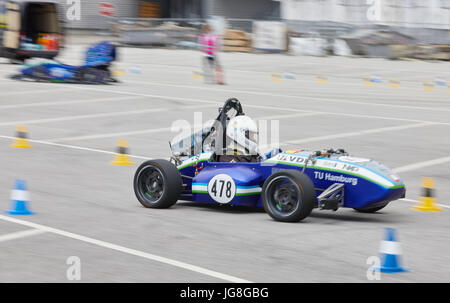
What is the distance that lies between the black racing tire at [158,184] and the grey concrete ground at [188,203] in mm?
185

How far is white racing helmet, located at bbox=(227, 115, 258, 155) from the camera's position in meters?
10.9

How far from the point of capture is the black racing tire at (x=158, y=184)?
1077cm

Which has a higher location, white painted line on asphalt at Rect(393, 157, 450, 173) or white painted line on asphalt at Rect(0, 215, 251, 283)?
white painted line on asphalt at Rect(393, 157, 450, 173)

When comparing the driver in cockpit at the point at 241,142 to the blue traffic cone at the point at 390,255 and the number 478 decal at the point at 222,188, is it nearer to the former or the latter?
the number 478 decal at the point at 222,188

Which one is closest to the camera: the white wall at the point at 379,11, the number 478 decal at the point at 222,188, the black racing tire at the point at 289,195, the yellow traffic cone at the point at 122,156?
the black racing tire at the point at 289,195

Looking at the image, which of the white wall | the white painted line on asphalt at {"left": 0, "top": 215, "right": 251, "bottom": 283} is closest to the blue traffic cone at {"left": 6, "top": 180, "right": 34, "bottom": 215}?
the white painted line on asphalt at {"left": 0, "top": 215, "right": 251, "bottom": 283}

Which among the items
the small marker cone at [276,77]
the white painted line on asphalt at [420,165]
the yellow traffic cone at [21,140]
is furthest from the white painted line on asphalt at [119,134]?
the small marker cone at [276,77]

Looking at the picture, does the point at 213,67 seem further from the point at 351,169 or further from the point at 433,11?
the point at 351,169

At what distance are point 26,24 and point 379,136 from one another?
19677 millimetres

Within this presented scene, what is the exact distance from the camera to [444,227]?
9992 mm

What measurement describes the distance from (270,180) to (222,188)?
2.83 ft

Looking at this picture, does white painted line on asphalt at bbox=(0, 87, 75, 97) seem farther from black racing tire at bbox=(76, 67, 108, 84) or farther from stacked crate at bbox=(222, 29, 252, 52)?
stacked crate at bbox=(222, 29, 252, 52)
